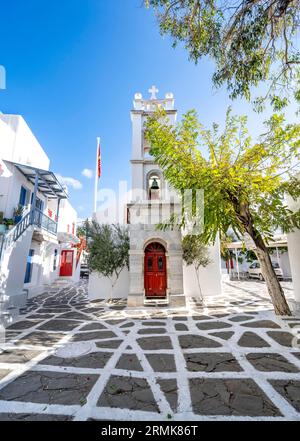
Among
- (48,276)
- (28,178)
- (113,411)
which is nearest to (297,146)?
(113,411)

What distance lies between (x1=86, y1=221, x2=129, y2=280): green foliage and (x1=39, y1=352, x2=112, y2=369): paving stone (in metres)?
5.79

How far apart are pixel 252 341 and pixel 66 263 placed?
63.6 ft

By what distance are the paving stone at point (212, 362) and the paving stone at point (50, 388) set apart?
2.01m

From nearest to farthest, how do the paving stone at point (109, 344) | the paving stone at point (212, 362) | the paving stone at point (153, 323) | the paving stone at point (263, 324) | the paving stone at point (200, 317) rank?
1. the paving stone at point (212, 362)
2. the paving stone at point (109, 344)
3. the paving stone at point (263, 324)
4. the paving stone at point (153, 323)
5. the paving stone at point (200, 317)

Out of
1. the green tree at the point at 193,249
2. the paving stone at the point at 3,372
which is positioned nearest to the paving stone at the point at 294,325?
the green tree at the point at 193,249

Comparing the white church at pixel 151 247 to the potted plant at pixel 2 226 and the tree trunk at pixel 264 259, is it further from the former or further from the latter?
the potted plant at pixel 2 226

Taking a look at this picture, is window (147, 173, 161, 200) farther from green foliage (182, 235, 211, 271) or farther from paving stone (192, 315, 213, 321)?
paving stone (192, 315, 213, 321)

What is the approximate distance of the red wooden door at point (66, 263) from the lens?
20597 mm

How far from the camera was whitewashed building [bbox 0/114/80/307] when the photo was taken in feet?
28.7

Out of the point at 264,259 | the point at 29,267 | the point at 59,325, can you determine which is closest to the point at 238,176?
the point at 264,259

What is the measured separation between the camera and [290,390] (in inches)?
129

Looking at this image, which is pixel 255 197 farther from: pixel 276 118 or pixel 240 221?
pixel 276 118

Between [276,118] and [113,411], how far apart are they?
8254mm

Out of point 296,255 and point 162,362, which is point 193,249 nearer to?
point 296,255
